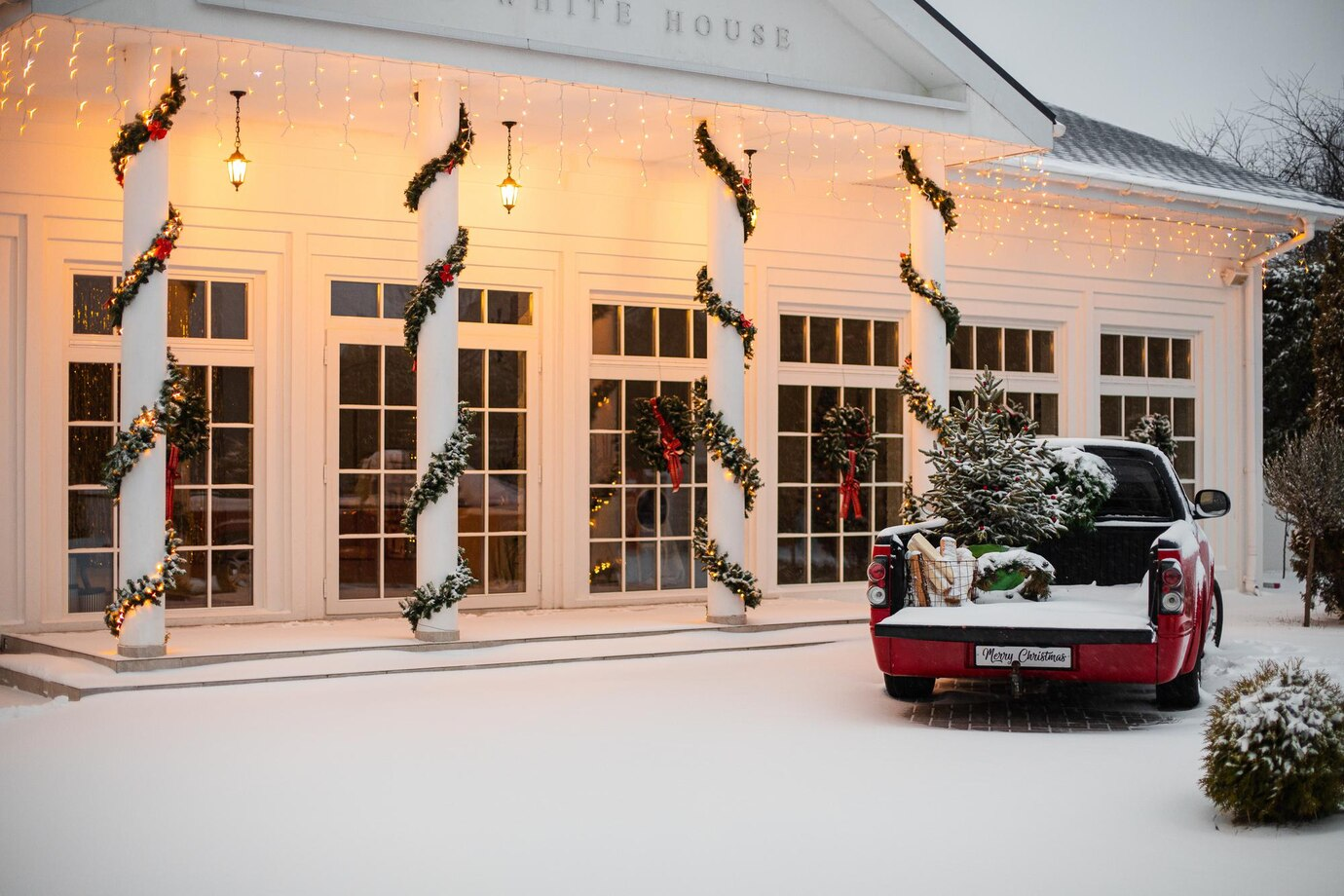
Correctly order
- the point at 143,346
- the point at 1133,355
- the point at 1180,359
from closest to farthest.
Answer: the point at 143,346 < the point at 1133,355 < the point at 1180,359

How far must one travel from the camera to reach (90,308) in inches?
417

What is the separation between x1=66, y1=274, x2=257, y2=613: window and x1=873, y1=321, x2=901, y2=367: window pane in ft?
19.5

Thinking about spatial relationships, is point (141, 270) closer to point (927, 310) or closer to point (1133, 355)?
point (927, 310)

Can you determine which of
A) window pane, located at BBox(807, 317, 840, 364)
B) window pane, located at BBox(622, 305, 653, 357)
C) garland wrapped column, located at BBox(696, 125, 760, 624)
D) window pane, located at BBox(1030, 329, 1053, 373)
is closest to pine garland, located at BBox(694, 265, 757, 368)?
garland wrapped column, located at BBox(696, 125, 760, 624)

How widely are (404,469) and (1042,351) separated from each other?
707cm

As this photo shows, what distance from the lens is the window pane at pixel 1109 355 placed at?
15820 mm

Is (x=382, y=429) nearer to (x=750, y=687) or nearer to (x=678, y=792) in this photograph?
(x=750, y=687)

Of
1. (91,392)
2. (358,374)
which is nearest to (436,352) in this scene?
(358,374)

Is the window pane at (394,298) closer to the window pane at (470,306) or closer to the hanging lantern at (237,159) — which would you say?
the window pane at (470,306)

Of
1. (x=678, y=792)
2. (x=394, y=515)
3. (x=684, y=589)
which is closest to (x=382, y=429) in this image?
(x=394, y=515)

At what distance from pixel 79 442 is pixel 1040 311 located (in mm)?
9346

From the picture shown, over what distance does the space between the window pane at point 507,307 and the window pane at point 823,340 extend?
9.27ft

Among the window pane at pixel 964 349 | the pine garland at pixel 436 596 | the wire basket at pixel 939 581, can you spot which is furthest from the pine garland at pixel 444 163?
the window pane at pixel 964 349

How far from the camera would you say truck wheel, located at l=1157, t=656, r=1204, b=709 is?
26.0ft
